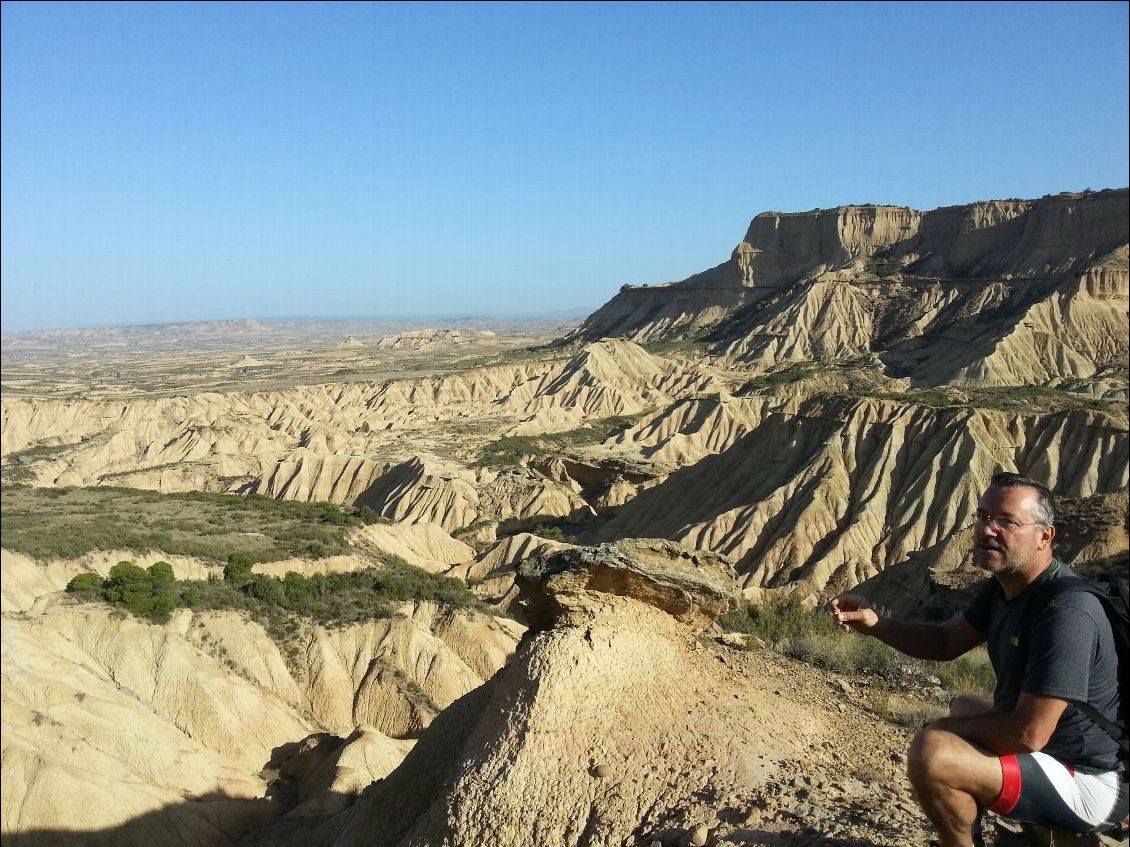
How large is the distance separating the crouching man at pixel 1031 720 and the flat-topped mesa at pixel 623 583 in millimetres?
4498

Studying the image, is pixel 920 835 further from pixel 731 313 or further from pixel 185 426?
pixel 731 313

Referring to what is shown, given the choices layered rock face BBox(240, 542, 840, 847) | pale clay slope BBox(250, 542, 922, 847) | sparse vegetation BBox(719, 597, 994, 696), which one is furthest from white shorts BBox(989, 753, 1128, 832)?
sparse vegetation BBox(719, 597, 994, 696)

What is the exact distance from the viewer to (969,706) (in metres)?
4.16

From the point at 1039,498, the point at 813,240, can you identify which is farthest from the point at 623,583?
the point at 813,240

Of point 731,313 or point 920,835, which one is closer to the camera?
point 920,835

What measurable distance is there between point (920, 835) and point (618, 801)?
2.45 m

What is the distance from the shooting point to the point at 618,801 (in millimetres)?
6578

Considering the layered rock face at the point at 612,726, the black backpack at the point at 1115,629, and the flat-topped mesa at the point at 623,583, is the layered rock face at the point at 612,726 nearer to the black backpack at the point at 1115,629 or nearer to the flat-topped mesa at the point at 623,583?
the flat-topped mesa at the point at 623,583

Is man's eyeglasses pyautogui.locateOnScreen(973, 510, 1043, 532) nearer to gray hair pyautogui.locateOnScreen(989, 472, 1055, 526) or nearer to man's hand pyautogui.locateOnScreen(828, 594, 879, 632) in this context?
gray hair pyautogui.locateOnScreen(989, 472, 1055, 526)

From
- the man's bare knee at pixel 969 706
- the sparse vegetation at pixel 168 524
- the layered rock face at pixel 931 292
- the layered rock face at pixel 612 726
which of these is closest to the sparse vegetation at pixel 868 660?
the layered rock face at pixel 612 726

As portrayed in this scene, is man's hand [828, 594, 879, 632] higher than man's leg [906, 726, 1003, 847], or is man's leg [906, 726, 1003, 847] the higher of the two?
man's hand [828, 594, 879, 632]

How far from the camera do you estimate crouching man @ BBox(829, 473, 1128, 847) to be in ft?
11.0

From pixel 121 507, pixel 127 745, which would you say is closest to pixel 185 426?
pixel 121 507

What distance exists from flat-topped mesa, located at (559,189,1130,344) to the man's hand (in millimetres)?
85083
